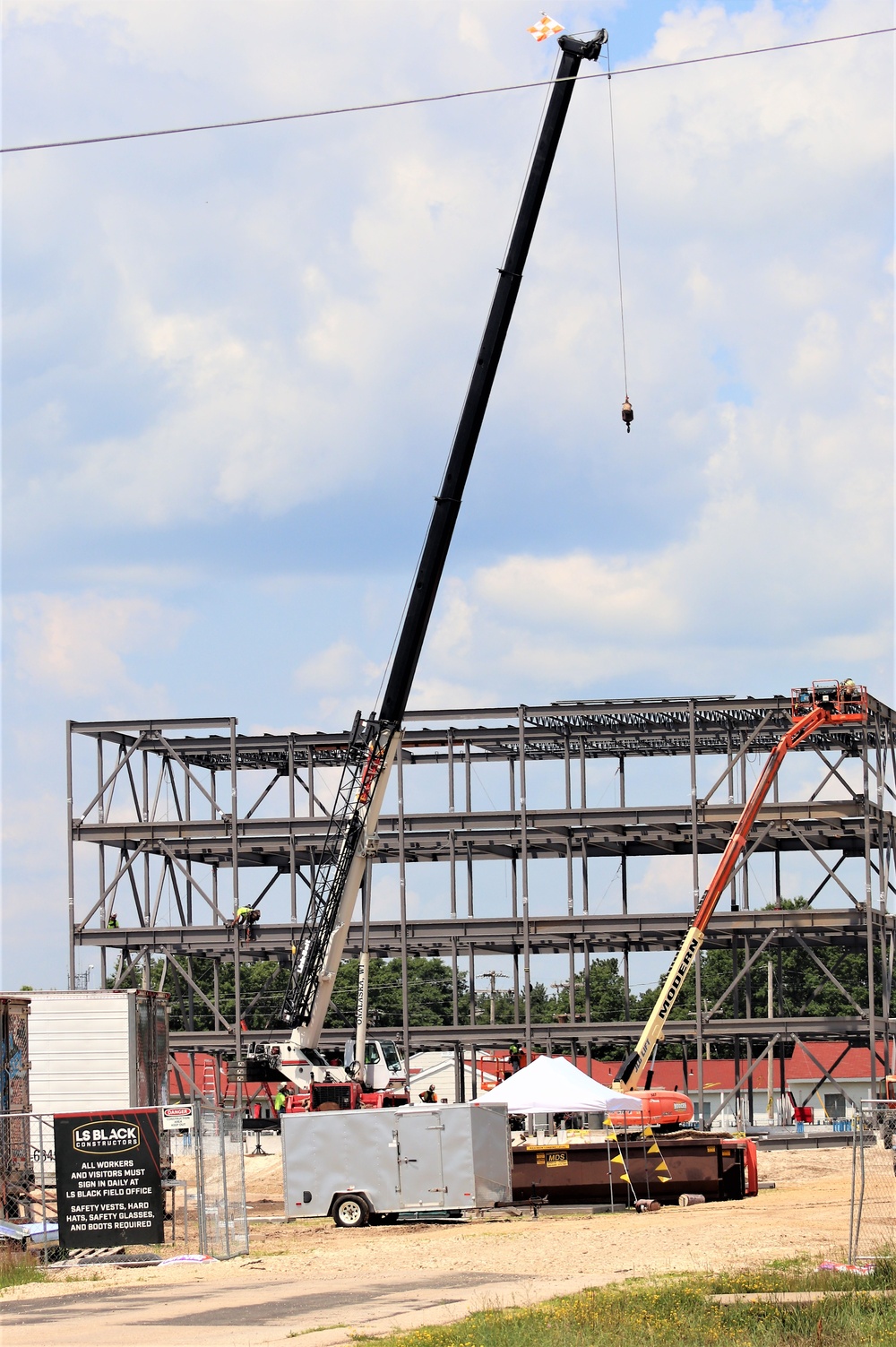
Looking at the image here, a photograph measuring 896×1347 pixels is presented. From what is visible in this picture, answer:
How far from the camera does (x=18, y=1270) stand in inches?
971

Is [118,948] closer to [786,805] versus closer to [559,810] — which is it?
[559,810]

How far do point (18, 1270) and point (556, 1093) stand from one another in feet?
39.2

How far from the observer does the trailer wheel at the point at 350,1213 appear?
100ft

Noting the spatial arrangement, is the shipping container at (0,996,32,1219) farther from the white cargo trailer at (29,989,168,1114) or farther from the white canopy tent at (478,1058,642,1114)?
the white canopy tent at (478,1058,642,1114)

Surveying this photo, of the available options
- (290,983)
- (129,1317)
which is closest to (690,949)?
(290,983)

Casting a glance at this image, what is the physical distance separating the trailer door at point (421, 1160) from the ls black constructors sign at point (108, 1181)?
578 cm

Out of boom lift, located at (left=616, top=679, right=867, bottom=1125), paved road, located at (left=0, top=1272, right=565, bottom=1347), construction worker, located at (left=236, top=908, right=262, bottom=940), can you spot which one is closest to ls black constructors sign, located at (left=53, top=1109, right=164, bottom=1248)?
paved road, located at (left=0, top=1272, right=565, bottom=1347)

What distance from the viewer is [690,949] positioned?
4881 cm

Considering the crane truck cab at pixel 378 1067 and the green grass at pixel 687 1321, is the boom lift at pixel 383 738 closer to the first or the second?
the crane truck cab at pixel 378 1067

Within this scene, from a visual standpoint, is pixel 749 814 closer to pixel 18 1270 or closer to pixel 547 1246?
pixel 547 1246

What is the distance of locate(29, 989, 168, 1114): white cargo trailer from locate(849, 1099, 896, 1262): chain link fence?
13863 mm

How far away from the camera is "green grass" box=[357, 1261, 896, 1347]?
16344mm

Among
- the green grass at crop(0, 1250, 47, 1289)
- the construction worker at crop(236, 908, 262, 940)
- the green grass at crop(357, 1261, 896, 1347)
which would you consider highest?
the construction worker at crop(236, 908, 262, 940)

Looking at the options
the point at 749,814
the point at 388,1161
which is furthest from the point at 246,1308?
the point at 749,814
